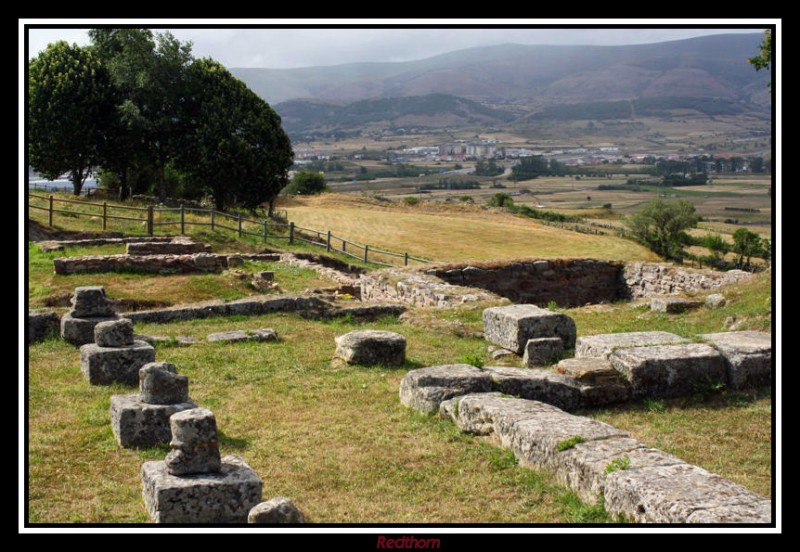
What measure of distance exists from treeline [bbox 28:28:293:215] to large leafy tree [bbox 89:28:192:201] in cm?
6

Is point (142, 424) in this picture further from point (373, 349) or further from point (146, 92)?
point (146, 92)

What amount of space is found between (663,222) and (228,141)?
1526 inches

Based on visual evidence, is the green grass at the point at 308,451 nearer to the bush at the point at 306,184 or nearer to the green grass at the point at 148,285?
the green grass at the point at 148,285

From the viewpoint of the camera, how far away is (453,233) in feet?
194

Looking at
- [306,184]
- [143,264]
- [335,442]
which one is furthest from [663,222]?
[335,442]

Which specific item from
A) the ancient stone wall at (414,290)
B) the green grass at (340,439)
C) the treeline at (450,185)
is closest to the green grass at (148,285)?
the ancient stone wall at (414,290)

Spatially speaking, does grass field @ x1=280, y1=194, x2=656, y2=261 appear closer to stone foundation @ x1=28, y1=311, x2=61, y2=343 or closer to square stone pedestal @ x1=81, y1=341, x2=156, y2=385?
stone foundation @ x1=28, y1=311, x2=61, y2=343

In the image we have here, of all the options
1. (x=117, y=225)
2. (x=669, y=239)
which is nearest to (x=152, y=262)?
(x=117, y=225)

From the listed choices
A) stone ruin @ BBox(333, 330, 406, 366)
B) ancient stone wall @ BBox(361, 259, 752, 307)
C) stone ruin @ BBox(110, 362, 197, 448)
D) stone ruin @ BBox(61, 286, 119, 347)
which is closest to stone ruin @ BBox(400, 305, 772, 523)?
stone ruin @ BBox(333, 330, 406, 366)

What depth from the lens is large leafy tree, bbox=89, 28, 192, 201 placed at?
4422 cm

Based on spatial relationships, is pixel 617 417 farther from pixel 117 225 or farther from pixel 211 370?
pixel 117 225

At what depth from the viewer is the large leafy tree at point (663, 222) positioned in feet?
214

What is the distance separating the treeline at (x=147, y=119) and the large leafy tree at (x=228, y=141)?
0.06m

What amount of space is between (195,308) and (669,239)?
54.8m
